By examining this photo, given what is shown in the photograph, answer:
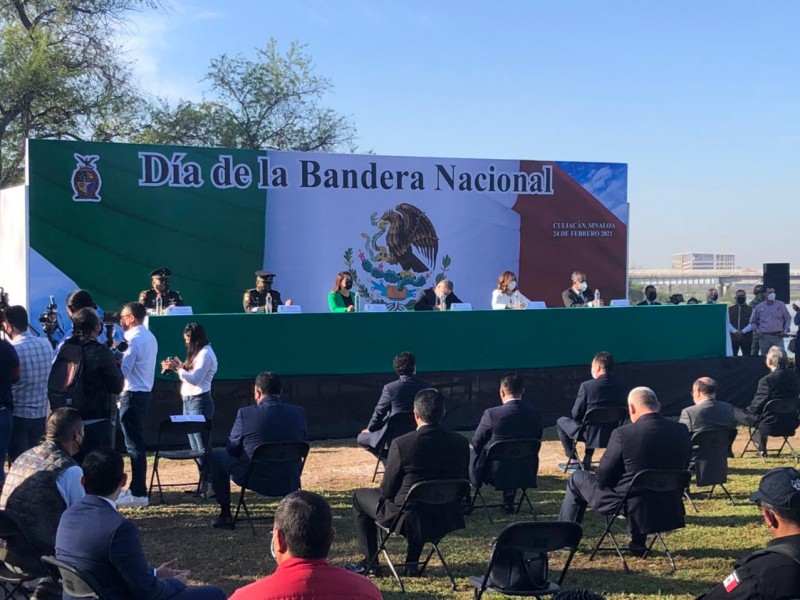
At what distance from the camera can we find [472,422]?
11359 millimetres

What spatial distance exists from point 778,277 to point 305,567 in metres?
17.1

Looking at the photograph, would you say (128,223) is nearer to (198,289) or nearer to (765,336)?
(198,289)

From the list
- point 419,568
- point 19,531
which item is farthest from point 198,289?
point 19,531

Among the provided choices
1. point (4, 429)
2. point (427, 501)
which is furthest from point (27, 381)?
point (427, 501)

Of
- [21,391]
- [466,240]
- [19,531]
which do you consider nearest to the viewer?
[19,531]

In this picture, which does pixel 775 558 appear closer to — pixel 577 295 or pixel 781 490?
pixel 781 490

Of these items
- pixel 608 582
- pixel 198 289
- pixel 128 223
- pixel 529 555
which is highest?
pixel 128 223

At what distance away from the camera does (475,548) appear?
6238mm

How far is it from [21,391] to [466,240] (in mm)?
9918

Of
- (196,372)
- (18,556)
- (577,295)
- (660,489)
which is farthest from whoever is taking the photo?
(577,295)

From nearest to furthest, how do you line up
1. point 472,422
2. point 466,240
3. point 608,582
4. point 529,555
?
point 529,555, point 608,582, point 472,422, point 466,240

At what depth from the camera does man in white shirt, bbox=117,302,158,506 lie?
24.4 feet

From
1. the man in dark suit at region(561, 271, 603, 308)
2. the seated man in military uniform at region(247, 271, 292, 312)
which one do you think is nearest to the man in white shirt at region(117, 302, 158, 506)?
the seated man in military uniform at region(247, 271, 292, 312)

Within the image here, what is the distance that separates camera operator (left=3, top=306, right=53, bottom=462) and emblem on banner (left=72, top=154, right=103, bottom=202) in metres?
6.30
